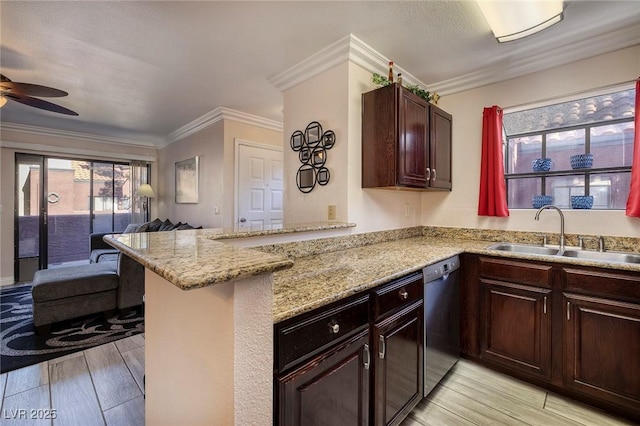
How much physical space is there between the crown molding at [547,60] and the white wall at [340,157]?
99 centimetres

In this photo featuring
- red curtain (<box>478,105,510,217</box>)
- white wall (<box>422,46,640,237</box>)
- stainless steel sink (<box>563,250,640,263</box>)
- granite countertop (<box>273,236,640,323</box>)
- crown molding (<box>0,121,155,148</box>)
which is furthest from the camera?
crown molding (<box>0,121,155,148</box>)

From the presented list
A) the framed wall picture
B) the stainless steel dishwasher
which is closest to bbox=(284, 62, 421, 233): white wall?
the stainless steel dishwasher

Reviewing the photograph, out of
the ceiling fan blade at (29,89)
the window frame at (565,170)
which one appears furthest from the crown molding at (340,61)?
the ceiling fan blade at (29,89)

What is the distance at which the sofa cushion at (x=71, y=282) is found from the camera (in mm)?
2564

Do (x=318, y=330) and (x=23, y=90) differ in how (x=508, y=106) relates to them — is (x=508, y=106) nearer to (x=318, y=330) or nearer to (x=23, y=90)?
(x=318, y=330)

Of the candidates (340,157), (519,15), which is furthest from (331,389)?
(519,15)

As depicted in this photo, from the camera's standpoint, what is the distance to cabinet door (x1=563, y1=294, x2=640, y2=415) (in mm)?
1569

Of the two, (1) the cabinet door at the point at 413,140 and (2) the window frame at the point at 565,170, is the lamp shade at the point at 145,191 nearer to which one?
(1) the cabinet door at the point at 413,140

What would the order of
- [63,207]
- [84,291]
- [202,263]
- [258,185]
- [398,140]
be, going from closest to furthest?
[202,263], [398,140], [84,291], [258,185], [63,207]

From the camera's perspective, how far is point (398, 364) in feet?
4.63

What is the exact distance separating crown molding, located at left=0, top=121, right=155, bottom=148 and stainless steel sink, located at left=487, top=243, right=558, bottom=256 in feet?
19.5

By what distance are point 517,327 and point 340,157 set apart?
5.77 feet

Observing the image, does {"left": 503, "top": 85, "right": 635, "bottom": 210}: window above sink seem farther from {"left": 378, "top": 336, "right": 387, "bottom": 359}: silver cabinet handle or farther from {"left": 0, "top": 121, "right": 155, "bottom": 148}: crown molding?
{"left": 0, "top": 121, "right": 155, "bottom": 148}: crown molding

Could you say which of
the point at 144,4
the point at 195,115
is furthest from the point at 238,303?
the point at 195,115
